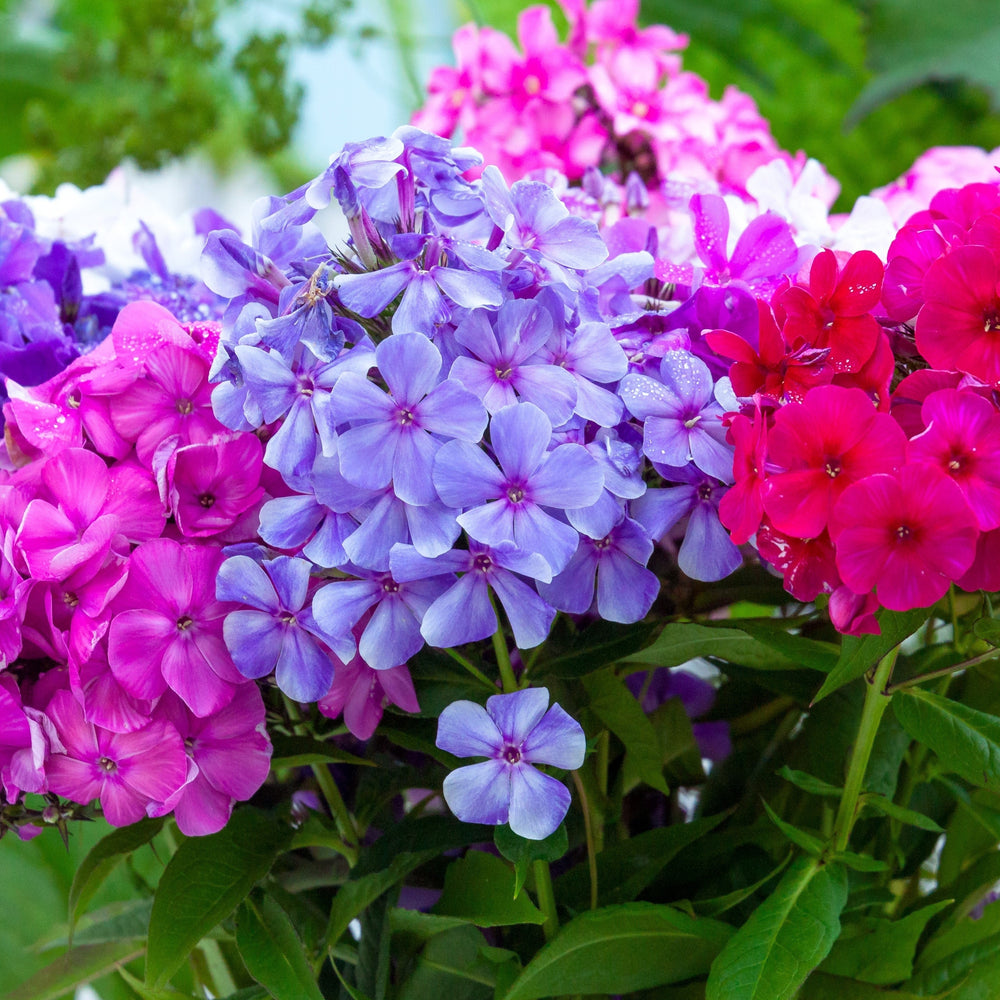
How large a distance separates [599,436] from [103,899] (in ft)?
1.53

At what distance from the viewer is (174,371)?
352 millimetres

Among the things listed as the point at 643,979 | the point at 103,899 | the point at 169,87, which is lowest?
the point at 103,899

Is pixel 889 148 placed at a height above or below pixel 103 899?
above

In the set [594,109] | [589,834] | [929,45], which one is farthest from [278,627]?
[929,45]

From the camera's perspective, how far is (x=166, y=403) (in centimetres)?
35

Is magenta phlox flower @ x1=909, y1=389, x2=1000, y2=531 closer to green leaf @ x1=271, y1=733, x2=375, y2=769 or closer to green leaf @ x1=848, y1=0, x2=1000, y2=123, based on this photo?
green leaf @ x1=271, y1=733, x2=375, y2=769

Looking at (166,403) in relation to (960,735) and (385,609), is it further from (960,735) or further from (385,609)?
(960,735)

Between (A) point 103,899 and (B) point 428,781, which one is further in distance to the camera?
(A) point 103,899

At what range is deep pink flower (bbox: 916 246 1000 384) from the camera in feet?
0.98

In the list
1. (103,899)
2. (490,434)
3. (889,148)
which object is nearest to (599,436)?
(490,434)

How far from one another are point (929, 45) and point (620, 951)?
667mm

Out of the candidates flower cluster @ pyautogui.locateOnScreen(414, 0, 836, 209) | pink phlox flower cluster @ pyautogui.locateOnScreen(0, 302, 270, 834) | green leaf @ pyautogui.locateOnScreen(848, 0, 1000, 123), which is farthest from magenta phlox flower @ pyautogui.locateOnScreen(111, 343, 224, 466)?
green leaf @ pyautogui.locateOnScreen(848, 0, 1000, 123)

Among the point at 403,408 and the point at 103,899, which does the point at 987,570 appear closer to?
the point at 403,408

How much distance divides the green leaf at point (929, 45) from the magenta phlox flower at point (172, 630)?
548mm
